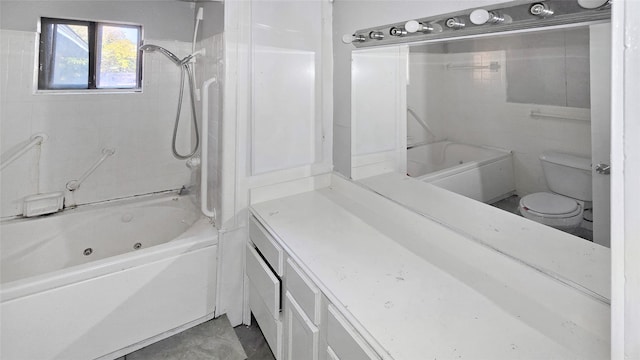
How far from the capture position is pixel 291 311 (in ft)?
4.42

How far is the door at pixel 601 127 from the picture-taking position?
0.85 metres

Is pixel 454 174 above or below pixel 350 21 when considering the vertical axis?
below

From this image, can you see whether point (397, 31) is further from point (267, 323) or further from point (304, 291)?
point (267, 323)

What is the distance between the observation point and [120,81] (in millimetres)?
2381

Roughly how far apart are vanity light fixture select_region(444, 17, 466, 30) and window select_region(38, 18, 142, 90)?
219cm

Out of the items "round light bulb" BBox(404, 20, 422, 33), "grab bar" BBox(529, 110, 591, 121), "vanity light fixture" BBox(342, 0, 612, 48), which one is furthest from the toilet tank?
"round light bulb" BBox(404, 20, 422, 33)

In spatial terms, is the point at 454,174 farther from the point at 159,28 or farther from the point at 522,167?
the point at 159,28

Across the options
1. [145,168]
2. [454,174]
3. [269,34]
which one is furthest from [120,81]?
Answer: [454,174]

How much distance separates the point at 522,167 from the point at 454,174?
0.26 meters

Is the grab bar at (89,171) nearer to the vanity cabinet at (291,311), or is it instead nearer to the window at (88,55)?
the window at (88,55)

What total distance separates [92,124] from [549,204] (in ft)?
8.80

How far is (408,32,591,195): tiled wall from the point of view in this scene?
0.99 meters

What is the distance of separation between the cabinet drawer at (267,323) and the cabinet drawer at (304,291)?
265mm

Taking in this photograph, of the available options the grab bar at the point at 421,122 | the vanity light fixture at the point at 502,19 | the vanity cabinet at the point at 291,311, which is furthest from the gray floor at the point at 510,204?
the vanity cabinet at the point at 291,311
